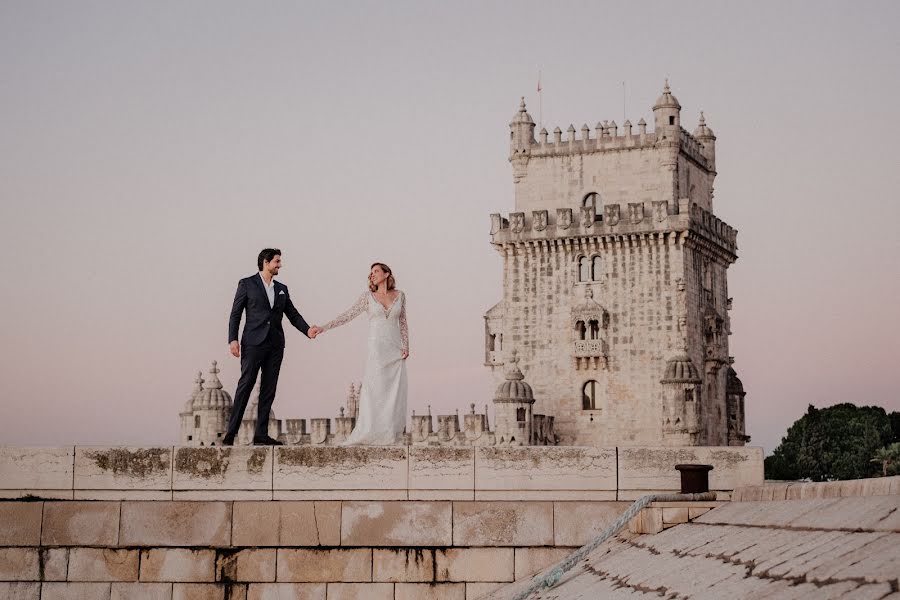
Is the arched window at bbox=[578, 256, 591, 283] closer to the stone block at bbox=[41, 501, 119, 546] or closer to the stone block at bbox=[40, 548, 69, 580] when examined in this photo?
the stone block at bbox=[41, 501, 119, 546]

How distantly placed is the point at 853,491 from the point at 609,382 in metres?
48.2

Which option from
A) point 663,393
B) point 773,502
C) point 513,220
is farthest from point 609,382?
point 773,502

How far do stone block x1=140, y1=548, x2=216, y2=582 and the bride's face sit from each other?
3977 millimetres

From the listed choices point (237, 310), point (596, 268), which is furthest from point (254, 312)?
point (596, 268)

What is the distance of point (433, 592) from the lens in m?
14.3

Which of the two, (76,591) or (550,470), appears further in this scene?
(550,470)

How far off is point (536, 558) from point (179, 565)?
3840 mm

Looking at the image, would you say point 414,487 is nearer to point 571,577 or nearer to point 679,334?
point 571,577

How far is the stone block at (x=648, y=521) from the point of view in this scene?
13297 millimetres

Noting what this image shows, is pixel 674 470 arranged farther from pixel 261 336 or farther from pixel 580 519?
pixel 261 336

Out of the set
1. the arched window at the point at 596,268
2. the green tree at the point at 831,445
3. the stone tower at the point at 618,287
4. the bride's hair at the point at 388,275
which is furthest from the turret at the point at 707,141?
the bride's hair at the point at 388,275

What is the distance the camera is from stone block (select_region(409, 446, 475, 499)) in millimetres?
14641

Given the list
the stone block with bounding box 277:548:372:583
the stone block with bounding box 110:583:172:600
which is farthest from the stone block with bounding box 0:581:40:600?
the stone block with bounding box 277:548:372:583

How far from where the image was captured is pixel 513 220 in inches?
2413
